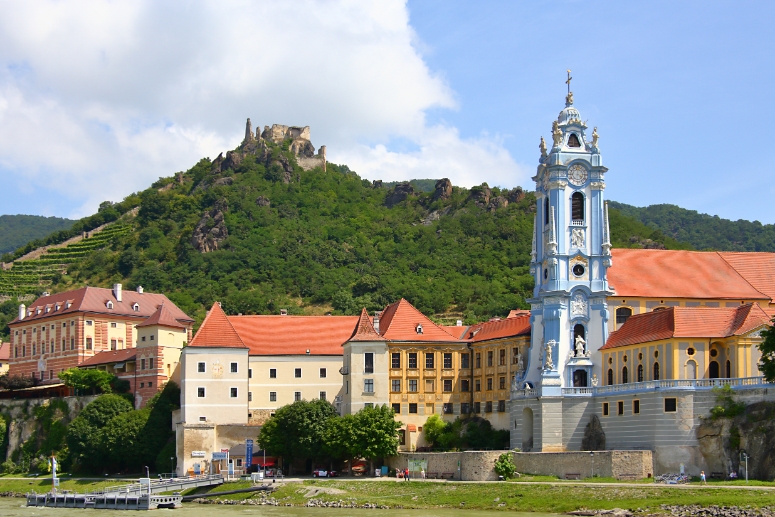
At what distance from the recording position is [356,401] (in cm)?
8400

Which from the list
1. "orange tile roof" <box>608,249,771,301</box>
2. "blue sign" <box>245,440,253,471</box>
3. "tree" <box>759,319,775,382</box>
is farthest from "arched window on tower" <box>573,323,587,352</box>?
"blue sign" <box>245,440,253,471</box>

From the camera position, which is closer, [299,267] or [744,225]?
[299,267]

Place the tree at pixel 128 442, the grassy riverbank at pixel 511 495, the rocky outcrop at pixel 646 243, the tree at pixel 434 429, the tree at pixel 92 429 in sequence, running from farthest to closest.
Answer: the rocky outcrop at pixel 646 243 < the tree at pixel 92 429 < the tree at pixel 128 442 < the tree at pixel 434 429 < the grassy riverbank at pixel 511 495

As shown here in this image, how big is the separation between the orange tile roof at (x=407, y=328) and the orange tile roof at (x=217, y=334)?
11.5m

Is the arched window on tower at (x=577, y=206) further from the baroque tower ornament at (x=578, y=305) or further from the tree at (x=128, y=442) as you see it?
the tree at (x=128, y=442)

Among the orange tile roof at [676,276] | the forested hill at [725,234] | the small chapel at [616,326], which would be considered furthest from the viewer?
the forested hill at [725,234]

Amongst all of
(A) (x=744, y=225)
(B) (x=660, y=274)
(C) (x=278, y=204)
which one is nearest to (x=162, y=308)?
(B) (x=660, y=274)

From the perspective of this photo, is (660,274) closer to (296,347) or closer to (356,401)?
(356,401)

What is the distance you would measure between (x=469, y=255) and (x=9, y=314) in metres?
59.4

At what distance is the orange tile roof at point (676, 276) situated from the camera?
78188mm

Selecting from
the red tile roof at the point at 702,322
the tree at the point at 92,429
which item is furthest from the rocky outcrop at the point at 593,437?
the tree at the point at 92,429

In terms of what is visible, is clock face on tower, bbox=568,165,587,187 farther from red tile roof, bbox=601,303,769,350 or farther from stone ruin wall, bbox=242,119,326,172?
stone ruin wall, bbox=242,119,326,172

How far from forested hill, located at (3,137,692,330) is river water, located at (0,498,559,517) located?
182 feet

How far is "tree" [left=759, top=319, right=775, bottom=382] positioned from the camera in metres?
63.7
